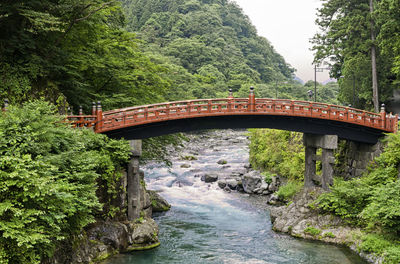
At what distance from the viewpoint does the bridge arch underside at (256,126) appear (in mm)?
22266

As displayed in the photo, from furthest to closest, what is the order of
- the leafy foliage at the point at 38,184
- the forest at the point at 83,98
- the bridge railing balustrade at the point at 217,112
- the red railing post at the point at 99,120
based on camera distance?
the bridge railing balustrade at the point at 217,112
the red railing post at the point at 99,120
the forest at the point at 83,98
the leafy foliage at the point at 38,184

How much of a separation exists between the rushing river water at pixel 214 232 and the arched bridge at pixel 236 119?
6759 millimetres

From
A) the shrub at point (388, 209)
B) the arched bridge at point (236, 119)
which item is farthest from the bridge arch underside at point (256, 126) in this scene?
the shrub at point (388, 209)

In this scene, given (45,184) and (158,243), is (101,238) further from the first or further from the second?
(45,184)

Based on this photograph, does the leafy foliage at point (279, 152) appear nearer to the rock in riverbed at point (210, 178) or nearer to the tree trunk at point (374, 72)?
the rock in riverbed at point (210, 178)

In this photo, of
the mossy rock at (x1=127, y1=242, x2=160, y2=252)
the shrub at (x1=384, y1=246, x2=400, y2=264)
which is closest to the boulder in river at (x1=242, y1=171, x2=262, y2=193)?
the mossy rock at (x1=127, y1=242, x2=160, y2=252)

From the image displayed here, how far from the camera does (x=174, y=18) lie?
104062mm

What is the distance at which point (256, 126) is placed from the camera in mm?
24828

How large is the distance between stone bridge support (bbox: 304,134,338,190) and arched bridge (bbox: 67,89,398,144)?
667 mm

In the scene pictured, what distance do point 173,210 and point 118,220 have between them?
805 cm

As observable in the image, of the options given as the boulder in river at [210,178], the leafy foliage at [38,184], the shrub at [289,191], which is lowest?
the shrub at [289,191]

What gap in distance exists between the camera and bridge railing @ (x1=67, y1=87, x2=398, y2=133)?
20.5 m

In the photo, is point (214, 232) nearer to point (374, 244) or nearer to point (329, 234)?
point (329, 234)

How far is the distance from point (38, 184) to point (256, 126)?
16.2m
